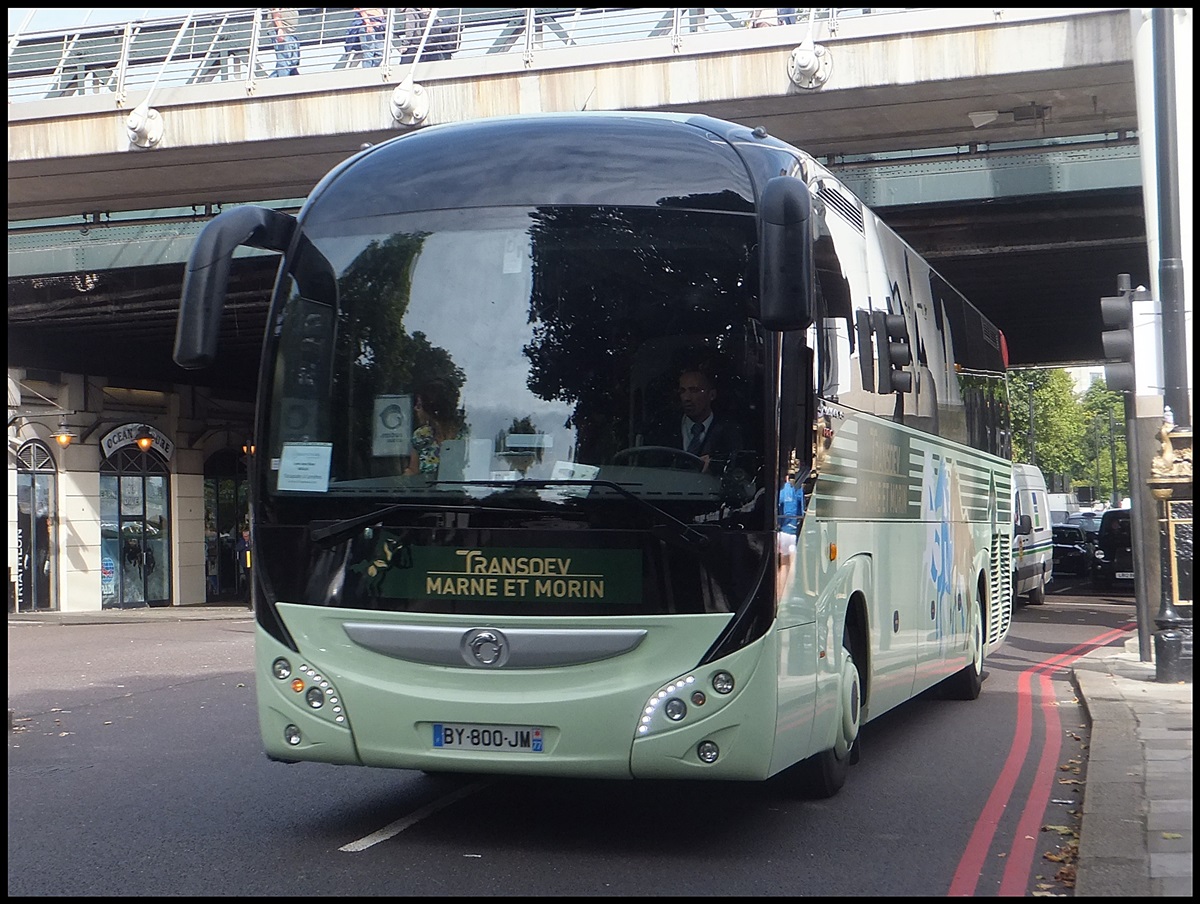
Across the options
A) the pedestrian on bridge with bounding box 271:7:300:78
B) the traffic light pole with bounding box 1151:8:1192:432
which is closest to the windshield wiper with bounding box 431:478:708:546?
the traffic light pole with bounding box 1151:8:1192:432

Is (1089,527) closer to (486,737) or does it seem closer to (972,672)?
(972,672)

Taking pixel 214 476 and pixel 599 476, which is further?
pixel 214 476

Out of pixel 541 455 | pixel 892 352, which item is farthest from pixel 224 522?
pixel 541 455

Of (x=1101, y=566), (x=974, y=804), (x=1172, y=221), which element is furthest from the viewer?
(x=1101, y=566)

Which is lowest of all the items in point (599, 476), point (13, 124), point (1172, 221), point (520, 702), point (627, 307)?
point (520, 702)

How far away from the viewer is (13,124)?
27.5 metres

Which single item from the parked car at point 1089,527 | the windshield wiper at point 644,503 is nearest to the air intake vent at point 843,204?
the windshield wiper at point 644,503

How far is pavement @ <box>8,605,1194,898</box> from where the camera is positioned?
20.3 feet

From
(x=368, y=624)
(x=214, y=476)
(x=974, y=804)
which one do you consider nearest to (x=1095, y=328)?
(x=214, y=476)

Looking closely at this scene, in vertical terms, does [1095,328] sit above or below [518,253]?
above

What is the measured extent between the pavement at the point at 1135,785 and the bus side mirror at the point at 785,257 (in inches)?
99.6

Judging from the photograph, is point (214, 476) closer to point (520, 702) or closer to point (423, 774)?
point (423, 774)

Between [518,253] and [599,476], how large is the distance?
1.09 meters

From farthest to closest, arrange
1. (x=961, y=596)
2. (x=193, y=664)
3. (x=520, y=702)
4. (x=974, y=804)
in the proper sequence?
(x=193, y=664) → (x=961, y=596) → (x=974, y=804) → (x=520, y=702)
